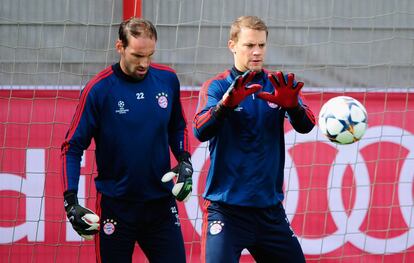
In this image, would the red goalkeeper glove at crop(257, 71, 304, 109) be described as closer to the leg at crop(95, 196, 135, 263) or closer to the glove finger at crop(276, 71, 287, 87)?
the glove finger at crop(276, 71, 287, 87)

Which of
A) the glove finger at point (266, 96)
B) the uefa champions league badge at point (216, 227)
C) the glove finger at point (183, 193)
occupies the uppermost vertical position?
the glove finger at point (266, 96)

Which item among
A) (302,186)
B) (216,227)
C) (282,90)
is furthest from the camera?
(302,186)

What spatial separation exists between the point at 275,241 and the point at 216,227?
34 centimetres

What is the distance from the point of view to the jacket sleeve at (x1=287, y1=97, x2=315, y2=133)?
465 centimetres

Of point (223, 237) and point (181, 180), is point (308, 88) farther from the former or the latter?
point (223, 237)

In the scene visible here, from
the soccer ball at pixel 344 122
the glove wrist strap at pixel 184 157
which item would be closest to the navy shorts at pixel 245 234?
the glove wrist strap at pixel 184 157

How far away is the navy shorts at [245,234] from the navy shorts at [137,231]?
0.23 meters

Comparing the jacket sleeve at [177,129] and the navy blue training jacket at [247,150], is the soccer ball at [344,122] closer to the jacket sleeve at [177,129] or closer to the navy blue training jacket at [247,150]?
the navy blue training jacket at [247,150]

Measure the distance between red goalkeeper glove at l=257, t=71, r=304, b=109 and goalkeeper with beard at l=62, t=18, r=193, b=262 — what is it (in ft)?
2.23

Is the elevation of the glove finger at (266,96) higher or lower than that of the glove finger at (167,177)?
higher

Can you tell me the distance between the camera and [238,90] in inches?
176

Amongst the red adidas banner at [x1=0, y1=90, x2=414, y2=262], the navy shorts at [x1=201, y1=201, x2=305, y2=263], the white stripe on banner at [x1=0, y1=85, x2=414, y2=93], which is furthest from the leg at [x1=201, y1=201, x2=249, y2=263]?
the white stripe on banner at [x1=0, y1=85, x2=414, y2=93]

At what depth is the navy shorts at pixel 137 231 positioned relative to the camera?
480 centimetres

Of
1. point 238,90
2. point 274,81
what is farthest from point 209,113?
point 274,81
